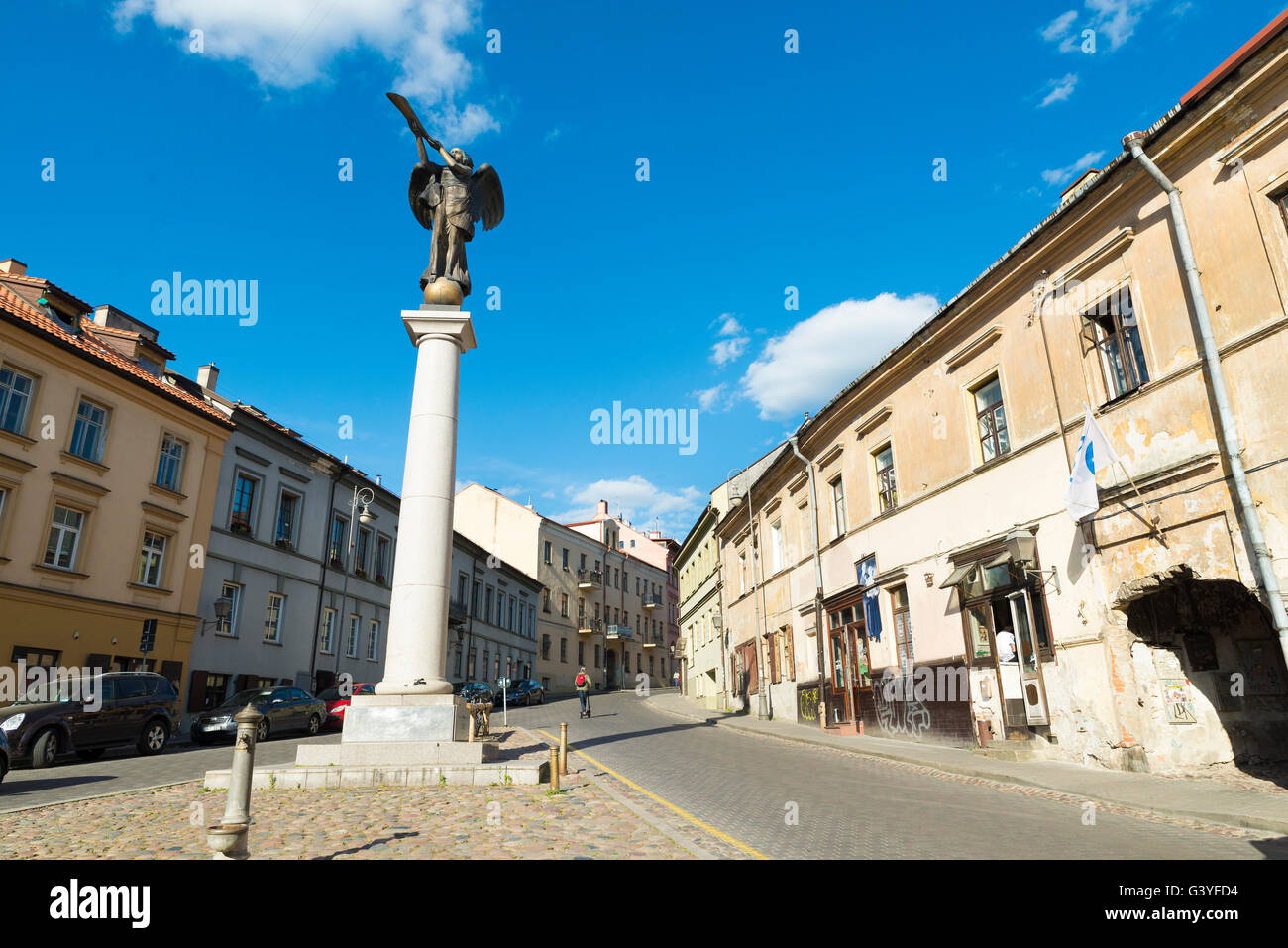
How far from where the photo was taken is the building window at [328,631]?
97.2 ft

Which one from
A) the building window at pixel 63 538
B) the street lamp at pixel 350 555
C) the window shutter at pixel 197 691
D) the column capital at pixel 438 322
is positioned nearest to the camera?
the column capital at pixel 438 322

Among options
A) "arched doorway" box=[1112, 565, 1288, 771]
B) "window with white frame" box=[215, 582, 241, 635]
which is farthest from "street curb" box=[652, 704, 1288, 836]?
"window with white frame" box=[215, 582, 241, 635]

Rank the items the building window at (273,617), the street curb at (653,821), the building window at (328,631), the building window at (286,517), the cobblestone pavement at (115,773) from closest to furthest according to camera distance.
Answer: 1. the street curb at (653,821)
2. the cobblestone pavement at (115,773)
3. the building window at (273,617)
4. the building window at (286,517)
5. the building window at (328,631)

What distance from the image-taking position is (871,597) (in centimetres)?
1931

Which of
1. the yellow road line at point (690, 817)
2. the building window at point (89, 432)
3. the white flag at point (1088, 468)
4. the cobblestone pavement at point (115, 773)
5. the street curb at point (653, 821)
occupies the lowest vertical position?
the yellow road line at point (690, 817)

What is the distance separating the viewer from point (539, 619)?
53969 mm

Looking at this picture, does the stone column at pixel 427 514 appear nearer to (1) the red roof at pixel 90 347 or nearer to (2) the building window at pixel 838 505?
(1) the red roof at pixel 90 347

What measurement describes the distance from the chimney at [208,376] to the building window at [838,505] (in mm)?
22030

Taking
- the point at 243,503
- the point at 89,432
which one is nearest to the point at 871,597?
the point at 243,503

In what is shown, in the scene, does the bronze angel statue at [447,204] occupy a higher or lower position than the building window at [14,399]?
higher

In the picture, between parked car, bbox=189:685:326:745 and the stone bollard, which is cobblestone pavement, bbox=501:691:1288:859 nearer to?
the stone bollard

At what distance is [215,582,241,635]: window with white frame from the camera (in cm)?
2417

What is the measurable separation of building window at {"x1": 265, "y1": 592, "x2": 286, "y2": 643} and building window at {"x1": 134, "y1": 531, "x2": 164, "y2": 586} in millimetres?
4760

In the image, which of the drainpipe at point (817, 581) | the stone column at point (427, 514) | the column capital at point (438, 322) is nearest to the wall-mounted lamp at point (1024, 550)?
the drainpipe at point (817, 581)
